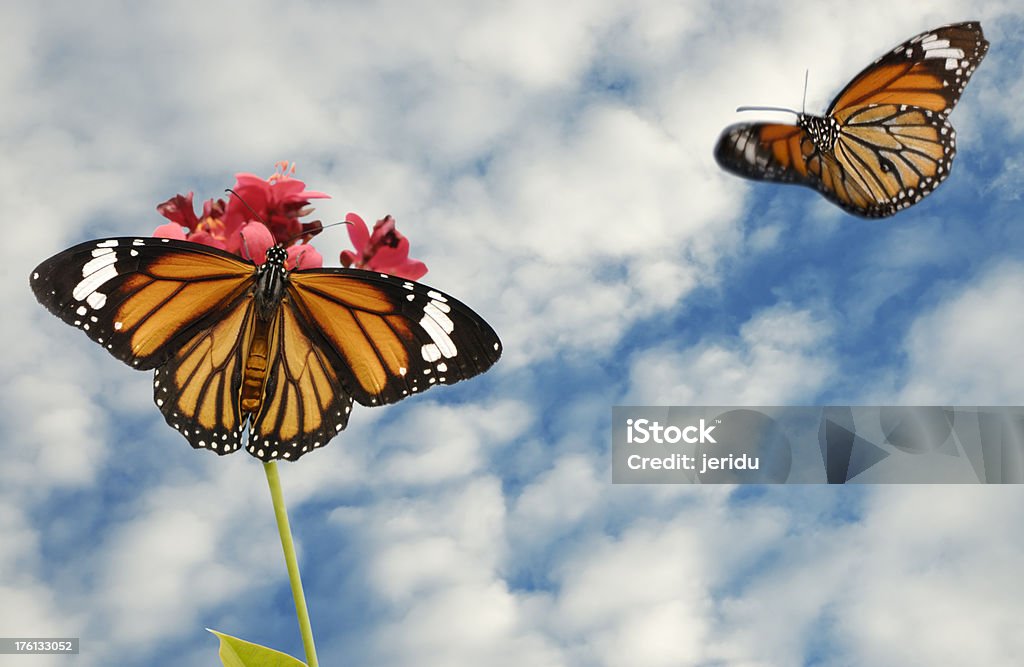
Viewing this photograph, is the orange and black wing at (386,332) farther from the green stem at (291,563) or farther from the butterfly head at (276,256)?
the green stem at (291,563)

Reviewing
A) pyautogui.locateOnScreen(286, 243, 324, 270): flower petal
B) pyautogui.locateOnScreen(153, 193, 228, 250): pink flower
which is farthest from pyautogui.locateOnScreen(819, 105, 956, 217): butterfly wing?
pyautogui.locateOnScreen(153, 193, 228, 250): pink flower

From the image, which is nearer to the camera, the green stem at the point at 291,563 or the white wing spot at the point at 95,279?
the green stem at the point at 291,563

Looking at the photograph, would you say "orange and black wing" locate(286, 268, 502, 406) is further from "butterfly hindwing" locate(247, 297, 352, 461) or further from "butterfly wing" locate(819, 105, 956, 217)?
"butterfly wing" locate(819, 105, 956, 217)

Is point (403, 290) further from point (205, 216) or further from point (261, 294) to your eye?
point (205, 216)

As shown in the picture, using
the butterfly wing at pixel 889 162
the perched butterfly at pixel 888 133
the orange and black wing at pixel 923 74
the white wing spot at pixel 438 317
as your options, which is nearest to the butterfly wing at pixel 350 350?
the white wing spot at pixel 438 317

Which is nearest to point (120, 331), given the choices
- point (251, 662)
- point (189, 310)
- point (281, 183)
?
point (189, 310)

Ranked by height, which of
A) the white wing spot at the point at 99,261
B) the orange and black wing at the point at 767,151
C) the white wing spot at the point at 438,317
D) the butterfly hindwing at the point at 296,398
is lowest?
the butterfly hindwing at the point at 296,398
